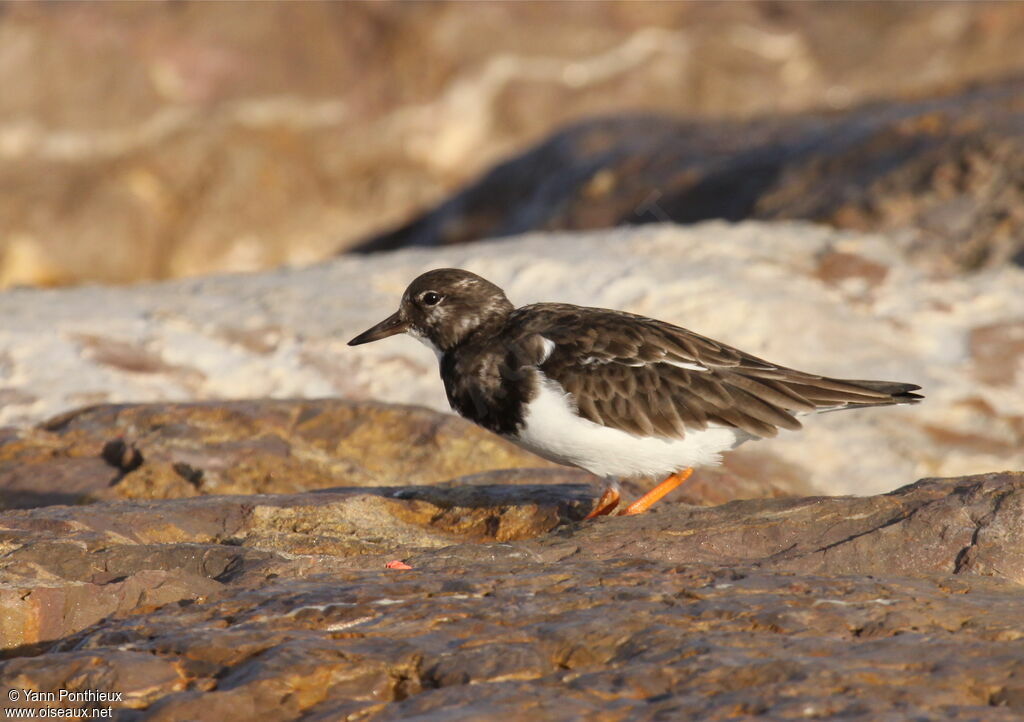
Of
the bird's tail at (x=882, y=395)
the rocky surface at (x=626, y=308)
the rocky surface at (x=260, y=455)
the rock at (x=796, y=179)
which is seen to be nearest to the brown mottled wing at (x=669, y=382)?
the bird's tail at (x=882, y=395)

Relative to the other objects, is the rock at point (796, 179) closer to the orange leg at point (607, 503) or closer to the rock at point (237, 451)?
the rock at point (237, 451)

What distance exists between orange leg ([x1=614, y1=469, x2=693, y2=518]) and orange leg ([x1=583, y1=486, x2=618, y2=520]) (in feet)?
0.12

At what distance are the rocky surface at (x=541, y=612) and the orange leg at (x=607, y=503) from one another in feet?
1.41

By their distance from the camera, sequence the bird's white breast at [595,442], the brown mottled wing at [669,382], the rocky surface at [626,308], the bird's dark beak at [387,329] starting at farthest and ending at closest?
1. the rocky surface at [626,308]
2. the bird's dark beak at [387,329]
3. the brown mottled wing at [669,382]
4. the bird's white breast at [595,442]

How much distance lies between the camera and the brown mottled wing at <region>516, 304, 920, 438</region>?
7457mm

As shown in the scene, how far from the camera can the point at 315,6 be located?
71.9ft

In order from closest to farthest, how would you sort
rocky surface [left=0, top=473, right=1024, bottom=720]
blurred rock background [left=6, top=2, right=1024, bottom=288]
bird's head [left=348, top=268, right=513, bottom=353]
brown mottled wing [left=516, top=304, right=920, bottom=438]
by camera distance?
rocky surface [left=0, top=473, right=1024, bottom=720], brown mottled wing [left=516, top=304, right=920, bottom=438], bird's head [left=348, top=268, right=513, bottom=353], blurred rock background [left=6, top=2, right=1024, bottom=288]

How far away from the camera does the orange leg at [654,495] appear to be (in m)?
7.62

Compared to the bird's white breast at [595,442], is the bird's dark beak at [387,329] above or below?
above

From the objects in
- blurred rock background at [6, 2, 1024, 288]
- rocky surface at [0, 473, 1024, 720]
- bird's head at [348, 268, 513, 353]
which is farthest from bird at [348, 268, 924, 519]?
blurred rock background at [6, 2, 1024, 288]

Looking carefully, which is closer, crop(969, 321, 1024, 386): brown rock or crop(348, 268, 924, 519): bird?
crop(348, 268, 924, 519): bird

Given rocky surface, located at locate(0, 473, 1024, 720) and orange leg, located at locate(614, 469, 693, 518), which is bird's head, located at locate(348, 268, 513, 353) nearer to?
orange leg, located at locate(614, 469, 693, 518)

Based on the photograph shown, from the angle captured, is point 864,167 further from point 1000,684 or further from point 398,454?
point 1000,684

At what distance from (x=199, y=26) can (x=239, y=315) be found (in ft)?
34.6
